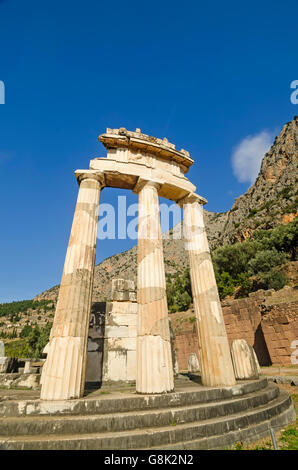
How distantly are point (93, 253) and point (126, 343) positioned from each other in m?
4.04

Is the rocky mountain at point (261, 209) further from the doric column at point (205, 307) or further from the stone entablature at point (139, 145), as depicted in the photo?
the stone entablature at point (139, 145)

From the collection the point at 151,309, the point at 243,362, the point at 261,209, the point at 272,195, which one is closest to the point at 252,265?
the point at 243,362

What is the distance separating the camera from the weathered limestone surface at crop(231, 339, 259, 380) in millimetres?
8711

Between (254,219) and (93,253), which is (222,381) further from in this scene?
(254,219)

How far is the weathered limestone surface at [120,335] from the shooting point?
883 cm

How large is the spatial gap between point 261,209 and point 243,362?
194 ft

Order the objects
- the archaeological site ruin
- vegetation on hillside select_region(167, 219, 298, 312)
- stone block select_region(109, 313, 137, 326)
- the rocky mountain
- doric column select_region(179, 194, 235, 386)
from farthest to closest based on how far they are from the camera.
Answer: the rocky mountain < vegetation on hillside select_region(167, 219, 298, 312) < stone block select_region(109, 313, 137, 326) < doric column select_region(179, 194, 235, 386) < the archaeological site ruin

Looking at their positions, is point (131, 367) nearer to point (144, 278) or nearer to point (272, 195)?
point (144, 278)

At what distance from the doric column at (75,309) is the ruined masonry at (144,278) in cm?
2

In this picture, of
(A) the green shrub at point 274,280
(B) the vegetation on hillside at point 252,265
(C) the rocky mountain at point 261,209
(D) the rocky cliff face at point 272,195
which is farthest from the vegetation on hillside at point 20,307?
(A) the green shrub at point 274,280

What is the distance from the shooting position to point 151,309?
736 cm

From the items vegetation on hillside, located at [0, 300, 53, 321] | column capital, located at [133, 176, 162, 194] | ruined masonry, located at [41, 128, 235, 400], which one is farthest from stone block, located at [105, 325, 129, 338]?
vegetation on hillside, located at [0, 300, 53, 321]

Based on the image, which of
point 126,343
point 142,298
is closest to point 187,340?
point 126,343

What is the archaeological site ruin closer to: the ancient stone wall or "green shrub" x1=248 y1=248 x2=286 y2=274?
the ancient stone wall
